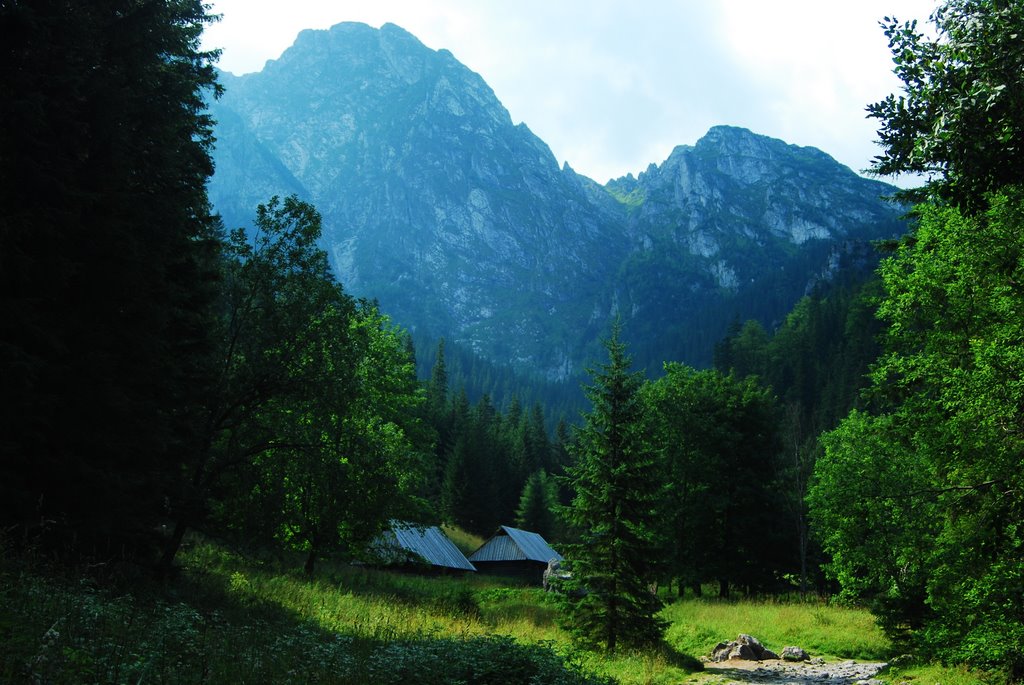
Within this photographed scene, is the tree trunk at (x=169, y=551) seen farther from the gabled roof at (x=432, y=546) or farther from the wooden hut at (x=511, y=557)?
the wooden hut at (x=511, y=557)

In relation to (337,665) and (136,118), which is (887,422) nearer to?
(337,665)

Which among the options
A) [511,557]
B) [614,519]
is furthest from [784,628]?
[511,557]

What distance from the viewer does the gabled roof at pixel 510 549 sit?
5869 cm

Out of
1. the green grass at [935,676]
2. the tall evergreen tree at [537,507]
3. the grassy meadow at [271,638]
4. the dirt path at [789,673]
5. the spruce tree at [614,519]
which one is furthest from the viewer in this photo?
the tall evergreen tree at [537,507]

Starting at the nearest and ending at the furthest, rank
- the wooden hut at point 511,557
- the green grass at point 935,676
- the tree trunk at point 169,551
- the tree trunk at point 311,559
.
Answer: the green grass at point 935,676
the tree trunk at point 169,551
the tree trunk at point 311,559
the wooden hut at point 511,557

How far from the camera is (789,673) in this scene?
832 inches

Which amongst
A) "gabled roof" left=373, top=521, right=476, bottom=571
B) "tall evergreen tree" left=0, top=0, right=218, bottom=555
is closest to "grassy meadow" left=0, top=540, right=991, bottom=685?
"tall evergreen tree" left=0, top=0, right=218, bottom=555

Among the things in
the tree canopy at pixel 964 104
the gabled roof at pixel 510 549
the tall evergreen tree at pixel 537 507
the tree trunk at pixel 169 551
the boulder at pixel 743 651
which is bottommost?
the boulder at pixel 743 651

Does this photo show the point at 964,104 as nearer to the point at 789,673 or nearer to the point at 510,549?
the point at 789,673

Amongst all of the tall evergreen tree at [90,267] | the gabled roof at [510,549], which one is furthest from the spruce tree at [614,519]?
the gabled roof at [510,549]

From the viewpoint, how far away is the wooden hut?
5859cm

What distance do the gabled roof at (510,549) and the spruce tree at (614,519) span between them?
3588 centimetres

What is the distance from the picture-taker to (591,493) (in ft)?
78.9

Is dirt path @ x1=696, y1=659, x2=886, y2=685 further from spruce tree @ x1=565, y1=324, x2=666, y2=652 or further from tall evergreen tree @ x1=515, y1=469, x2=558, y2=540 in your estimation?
tall evergreen tree @ x1=515, y1=469, x2=558, y2=540
